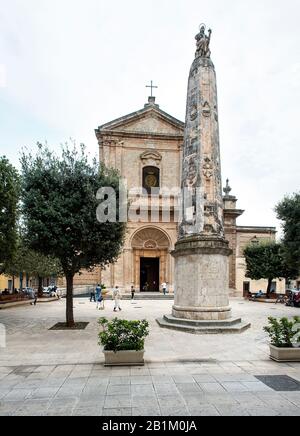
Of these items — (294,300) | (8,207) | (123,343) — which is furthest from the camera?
(294,300)

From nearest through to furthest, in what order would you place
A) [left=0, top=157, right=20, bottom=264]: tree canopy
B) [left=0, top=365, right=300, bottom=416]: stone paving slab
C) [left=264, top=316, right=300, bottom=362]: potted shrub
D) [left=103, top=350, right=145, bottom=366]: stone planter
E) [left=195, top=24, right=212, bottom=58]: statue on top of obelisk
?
[left=0, top=365, right=300, bottom=416]: stone paving slab < [left=103, top=350, right=145, bottom=366]: stone planter < [left=264, top=316, right=300, bottom=362]: potted shrub < [left=195, top=24, right=212, bottom=58]: statue on top of obelisk < [left=0, top=157, right=20, bottom=264]: tree canopy

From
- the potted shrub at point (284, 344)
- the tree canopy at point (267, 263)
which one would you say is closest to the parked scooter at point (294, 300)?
the tree canopy at point (267, 263)

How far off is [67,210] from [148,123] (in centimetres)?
2267

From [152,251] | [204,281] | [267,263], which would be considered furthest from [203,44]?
[267,263]

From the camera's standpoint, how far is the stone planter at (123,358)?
25.8 ft

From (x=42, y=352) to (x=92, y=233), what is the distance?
4917 millimetres

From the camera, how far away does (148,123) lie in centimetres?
3428

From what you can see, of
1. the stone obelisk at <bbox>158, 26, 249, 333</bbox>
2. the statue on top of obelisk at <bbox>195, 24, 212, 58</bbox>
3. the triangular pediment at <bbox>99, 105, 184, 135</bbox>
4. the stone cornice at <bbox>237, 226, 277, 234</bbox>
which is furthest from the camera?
the stone cornice at <bbox>237, 226, 277, 234</bbox>

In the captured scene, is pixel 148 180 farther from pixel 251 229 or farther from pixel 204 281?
pixel 204 281

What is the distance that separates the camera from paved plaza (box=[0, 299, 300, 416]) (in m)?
5.36

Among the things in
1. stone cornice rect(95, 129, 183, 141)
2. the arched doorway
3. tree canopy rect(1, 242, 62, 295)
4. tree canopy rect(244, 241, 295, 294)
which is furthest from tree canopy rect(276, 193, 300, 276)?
stone cornice rect(95, 129, 183, 141)

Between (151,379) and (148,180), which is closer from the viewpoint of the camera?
(151,379)

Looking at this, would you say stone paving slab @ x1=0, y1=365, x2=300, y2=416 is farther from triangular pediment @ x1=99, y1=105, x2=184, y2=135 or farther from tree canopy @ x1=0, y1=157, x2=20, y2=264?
triangular pediment @ x1=99, y1=105, x2=184, y2=135

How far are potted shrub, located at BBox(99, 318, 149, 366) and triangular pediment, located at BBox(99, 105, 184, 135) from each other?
27091 mm
